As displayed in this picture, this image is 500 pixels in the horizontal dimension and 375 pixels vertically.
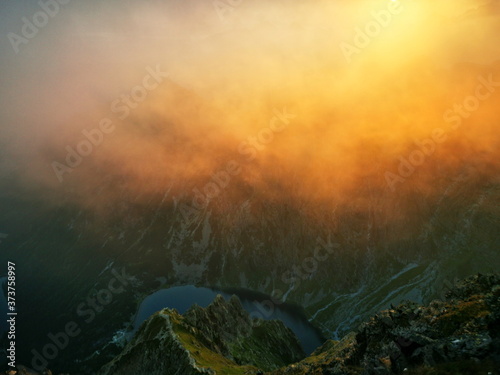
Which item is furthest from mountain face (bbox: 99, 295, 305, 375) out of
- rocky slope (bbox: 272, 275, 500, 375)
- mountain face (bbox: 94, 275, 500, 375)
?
rocky slope (bbox: 272, 275, 500, 375)

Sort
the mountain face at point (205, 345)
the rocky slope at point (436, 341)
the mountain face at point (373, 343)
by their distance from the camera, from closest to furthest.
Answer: the rocky slope at point (436, 341), the mountain face at point (373, 343), the mountain face at point (205, 345)

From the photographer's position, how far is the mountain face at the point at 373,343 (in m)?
27.9

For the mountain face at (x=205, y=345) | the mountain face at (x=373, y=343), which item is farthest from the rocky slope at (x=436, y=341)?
the mountain face at (x=205, y=345)

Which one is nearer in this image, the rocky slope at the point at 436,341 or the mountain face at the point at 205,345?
the rocky slope at the point at 436,341

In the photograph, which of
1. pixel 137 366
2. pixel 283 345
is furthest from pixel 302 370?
pixel 283 345

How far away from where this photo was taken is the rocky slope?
2605 cm

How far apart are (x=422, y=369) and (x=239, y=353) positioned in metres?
116

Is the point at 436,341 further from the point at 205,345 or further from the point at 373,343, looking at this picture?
the point at 205,345

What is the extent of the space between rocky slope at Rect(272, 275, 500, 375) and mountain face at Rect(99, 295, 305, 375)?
4785cm

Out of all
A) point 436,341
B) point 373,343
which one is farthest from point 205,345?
point 436,341

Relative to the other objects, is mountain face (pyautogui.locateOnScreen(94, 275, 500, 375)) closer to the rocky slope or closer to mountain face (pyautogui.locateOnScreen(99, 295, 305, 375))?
the rocky slope

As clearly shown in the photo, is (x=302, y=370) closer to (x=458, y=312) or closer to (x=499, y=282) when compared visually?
(x=458, y=312)

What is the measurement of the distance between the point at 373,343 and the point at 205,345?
78.2 meters

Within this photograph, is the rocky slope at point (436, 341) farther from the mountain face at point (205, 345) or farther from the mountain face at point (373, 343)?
the mountain face at point (205, 345)
